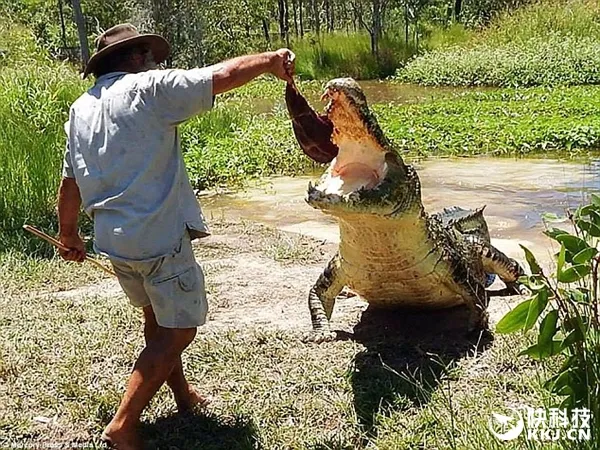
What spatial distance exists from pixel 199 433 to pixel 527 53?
59.0 ft

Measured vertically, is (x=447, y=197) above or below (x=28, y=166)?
below

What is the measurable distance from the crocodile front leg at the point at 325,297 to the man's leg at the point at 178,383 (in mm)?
847

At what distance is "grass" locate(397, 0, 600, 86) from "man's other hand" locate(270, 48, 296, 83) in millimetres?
15138

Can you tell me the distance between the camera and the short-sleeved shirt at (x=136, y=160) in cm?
290

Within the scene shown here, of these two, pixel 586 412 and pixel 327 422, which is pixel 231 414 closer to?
pixel 327 422

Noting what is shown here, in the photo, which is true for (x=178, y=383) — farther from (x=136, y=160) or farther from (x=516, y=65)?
(x=516, y=65)

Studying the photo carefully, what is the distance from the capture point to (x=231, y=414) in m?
3.35

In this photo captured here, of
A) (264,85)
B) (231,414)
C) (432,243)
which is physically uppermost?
(432,243)

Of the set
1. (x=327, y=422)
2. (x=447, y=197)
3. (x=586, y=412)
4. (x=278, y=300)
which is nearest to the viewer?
(x=586, y=412)

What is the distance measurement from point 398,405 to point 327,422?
299mm

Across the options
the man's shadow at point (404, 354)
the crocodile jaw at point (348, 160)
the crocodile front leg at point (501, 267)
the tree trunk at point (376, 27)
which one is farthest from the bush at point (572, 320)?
the tree trunk at point (376, 27)

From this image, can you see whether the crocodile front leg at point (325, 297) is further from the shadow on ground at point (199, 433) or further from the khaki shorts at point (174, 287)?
the khaki shorts at point (174, 287)

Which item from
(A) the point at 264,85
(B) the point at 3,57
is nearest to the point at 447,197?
(B) the point at 3,57

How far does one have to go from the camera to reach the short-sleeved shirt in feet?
9.50
